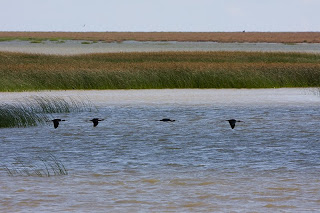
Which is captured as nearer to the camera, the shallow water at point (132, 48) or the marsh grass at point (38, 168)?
the marsh grass at point (38, 168)

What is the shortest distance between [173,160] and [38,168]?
9.24 feet

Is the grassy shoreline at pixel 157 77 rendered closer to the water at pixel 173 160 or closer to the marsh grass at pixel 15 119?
the water at pixel 173 160

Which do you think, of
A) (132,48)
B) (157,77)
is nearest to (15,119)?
(157,77)

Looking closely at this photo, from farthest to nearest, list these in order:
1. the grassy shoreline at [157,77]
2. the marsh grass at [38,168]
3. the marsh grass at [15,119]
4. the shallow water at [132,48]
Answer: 1. the shallow water at [132,48]
2. the grassy shoreline at [157,77]
3. the marsh grass at [15,119]
4. the marsh grass at [38,168]

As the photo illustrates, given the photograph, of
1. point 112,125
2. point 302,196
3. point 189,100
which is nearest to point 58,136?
point 112,125

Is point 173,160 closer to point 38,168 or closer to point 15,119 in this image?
point 38,168

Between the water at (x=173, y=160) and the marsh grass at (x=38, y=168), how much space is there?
152 millimetres

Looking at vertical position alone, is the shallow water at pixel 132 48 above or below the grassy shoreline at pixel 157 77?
below

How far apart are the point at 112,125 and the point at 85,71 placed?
13.2 metres

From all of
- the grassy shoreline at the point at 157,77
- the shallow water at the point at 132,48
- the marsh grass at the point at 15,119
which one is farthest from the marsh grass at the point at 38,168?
the shallow water at the point at 132,48

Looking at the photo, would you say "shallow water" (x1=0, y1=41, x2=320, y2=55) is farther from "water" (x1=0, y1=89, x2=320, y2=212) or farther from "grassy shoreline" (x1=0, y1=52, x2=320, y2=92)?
"water" (x1=0, y1=89, x2=320, y2=212)

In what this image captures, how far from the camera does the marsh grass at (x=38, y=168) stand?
44.9 feet

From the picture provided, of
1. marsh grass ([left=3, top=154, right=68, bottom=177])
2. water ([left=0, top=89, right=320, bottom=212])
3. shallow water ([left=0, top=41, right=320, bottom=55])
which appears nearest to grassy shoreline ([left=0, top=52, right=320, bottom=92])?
water ([left=0, top=89, right=320, bottom=212])

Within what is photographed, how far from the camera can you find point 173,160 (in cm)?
1541
